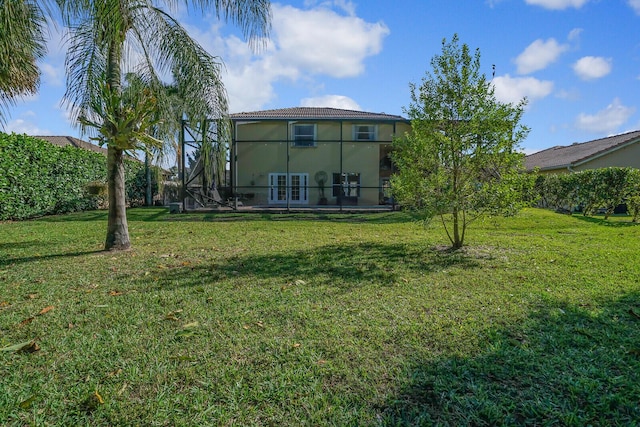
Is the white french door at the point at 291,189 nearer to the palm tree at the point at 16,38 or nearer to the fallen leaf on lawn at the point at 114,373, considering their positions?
the palm tree at the point at 16,38

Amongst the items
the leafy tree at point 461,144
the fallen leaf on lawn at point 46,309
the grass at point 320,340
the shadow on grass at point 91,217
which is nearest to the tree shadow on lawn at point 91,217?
the shadow on grass at point 91,217

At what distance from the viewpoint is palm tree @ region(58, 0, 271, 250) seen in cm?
614

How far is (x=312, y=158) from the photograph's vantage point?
861 inches

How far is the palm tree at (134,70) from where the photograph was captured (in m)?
6.14

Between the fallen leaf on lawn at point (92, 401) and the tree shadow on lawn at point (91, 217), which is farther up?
the tree shadow on lawn at point (91, 217)

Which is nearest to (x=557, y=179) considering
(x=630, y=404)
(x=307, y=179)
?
(x=307, y=179)

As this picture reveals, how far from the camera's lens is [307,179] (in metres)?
21.9

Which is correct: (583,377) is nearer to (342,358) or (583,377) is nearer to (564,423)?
(564,423)

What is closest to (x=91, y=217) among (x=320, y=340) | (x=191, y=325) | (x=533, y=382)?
(x=191, y=325)

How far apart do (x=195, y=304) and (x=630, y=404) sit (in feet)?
11.8

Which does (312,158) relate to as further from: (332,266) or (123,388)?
(123,388)

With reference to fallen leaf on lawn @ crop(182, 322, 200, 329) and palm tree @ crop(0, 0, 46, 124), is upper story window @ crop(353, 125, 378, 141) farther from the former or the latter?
Result: fallen leaf on lawn @ crop(182, 322, 200, 329)

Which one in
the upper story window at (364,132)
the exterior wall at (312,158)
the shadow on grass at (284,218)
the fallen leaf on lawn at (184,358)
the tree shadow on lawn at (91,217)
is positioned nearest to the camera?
the fallen leaf on lawn at (184,358)

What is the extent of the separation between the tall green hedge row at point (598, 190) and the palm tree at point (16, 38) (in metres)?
15.8
